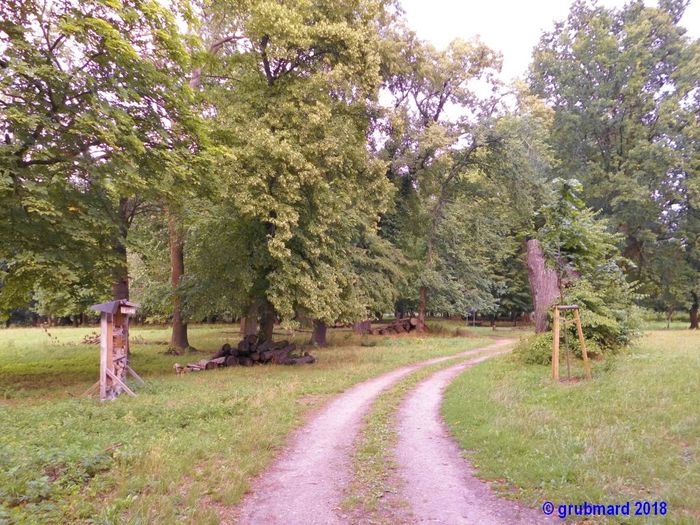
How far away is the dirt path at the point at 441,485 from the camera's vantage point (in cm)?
459

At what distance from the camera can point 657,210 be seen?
31.2 meters

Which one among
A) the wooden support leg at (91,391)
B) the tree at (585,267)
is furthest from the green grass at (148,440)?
the tree at (585,267)

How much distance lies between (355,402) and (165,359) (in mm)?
12080

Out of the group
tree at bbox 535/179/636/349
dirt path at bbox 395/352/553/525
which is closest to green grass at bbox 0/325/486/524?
dirt path at bbox 395/352/553/525

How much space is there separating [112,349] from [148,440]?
5171mm

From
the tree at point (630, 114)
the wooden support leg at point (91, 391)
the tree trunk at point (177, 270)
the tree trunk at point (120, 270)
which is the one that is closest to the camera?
the wooden support leg at point (91, 391)

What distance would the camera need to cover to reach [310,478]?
226 inches

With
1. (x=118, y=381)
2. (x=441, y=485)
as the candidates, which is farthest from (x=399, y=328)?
(x=441, y=485)

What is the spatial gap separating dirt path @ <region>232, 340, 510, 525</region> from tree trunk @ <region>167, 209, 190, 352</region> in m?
10.7

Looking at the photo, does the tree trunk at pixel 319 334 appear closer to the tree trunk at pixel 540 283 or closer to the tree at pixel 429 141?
the tree at pixel 429 141

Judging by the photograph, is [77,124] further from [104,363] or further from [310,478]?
[310,478]

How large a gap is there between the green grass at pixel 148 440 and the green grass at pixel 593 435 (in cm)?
321

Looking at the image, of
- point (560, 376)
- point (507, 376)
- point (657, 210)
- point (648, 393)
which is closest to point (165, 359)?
point (507, 376)

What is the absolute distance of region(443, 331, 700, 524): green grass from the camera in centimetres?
491
